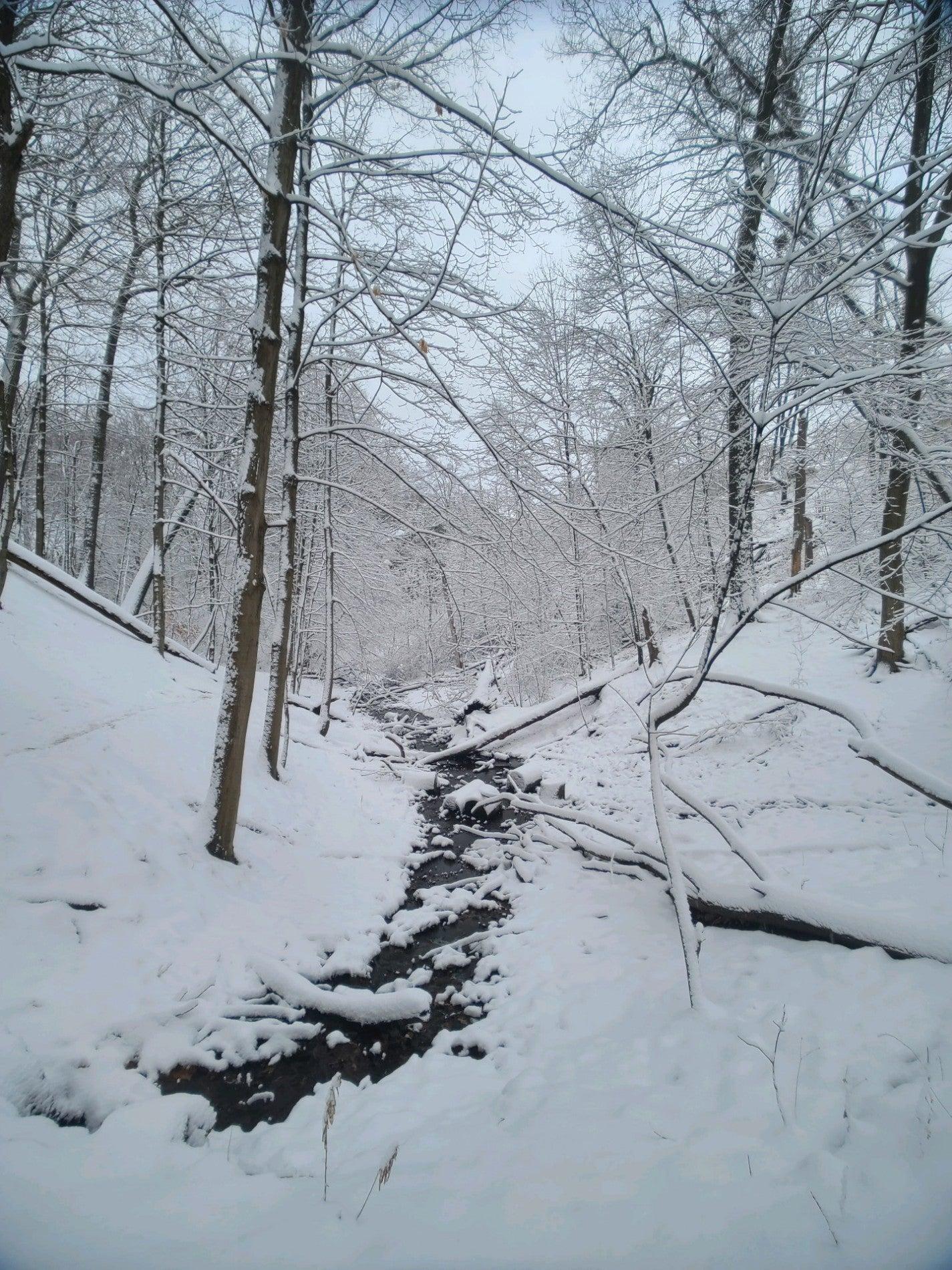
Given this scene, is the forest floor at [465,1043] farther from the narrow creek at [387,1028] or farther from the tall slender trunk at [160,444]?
the tall slender trunk at [160,444]

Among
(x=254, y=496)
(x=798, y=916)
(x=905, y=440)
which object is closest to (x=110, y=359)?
(x=254, y=496)

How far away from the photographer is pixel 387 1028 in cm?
349

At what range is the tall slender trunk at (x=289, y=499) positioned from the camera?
21.5 ft

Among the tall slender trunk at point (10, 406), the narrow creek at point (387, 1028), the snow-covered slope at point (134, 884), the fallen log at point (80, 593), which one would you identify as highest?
the tall slender trunk at point (10, 406)

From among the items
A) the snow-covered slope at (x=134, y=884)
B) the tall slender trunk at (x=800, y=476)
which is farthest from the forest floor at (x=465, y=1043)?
the tall slender trunk at (x=800, y=476)

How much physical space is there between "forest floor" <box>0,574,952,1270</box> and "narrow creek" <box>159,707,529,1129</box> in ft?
0.32

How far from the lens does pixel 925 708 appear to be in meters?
6.75

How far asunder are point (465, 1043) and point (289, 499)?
6.28 metres

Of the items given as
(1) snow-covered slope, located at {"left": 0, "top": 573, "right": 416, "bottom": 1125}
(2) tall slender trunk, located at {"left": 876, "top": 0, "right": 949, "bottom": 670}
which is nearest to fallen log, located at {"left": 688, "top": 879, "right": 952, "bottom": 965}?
(1) snow-covered slope, located at {"left": 0, "top": 573, "right": 416, "bottom": 1125}

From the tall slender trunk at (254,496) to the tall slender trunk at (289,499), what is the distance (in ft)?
4.93

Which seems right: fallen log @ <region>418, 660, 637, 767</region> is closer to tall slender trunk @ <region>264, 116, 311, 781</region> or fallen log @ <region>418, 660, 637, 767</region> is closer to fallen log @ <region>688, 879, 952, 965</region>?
tall slender trunk @ <region>264, 116, 311, 781</region>

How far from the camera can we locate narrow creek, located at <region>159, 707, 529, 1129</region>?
111 inches

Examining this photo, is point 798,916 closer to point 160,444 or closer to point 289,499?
point 289,499

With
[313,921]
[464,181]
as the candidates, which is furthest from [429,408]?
[313,921]
